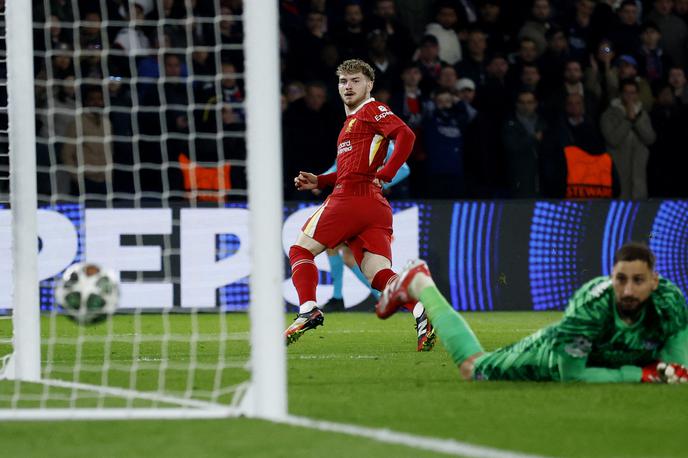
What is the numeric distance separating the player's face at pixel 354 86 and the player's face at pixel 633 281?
10.3 ft

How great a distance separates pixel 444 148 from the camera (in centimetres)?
1374

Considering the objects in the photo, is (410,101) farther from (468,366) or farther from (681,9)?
(468,366)

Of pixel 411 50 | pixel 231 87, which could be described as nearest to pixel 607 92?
pixel 411 50

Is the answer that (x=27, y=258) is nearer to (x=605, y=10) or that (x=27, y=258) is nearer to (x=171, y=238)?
(x=171, y=238)

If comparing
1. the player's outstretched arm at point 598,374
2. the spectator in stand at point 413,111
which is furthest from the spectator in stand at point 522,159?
the player's outstretched arm at point 598,374

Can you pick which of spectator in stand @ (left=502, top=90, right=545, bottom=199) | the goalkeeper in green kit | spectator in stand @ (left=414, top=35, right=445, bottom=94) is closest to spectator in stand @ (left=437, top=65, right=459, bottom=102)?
spectator in stand @ (left=414, top=35, right=445, bottom=94)

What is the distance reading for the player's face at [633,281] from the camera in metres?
5.84

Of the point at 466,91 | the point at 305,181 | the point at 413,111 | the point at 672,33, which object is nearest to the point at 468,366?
the point at 305,181

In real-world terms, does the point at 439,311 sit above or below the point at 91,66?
below

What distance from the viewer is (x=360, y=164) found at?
8641mm

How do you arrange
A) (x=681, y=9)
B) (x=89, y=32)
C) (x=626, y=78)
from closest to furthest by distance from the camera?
(x=89, y=32), (x=626, y=78), (x=681, y=9)

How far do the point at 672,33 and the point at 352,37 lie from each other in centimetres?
436

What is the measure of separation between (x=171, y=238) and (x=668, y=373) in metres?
7.18

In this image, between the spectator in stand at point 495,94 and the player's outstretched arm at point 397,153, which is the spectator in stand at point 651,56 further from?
the player's outstretched arm at point 397,153
